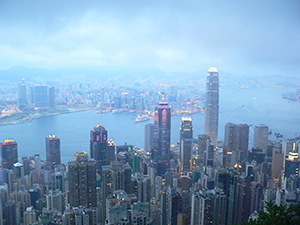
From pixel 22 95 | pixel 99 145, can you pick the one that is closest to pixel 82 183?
pixel 99 145

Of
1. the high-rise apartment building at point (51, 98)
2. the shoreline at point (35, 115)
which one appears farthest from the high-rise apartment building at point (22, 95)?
the high-rise apartment building at point (51, 98)

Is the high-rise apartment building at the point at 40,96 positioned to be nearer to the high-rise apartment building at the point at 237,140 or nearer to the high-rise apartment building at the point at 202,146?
the high-rise apartment building at the point at 202,146

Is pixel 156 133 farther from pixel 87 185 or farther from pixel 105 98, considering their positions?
pixel 105 98

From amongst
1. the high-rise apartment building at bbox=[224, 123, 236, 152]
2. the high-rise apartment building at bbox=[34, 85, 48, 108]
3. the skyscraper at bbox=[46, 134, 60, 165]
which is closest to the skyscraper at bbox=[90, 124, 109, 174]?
the skyscraper at bbox=[46, 134, 60, 165]

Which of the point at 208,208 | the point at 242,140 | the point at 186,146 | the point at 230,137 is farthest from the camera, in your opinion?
the point at 230,137

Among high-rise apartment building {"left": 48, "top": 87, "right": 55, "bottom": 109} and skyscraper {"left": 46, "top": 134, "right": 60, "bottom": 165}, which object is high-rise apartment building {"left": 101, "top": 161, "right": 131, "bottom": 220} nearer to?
skyscraper {"left": 46, "top": 134, "right": 60, "bottom": 165}

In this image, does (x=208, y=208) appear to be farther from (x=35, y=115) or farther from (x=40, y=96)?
(x=40, y=96)

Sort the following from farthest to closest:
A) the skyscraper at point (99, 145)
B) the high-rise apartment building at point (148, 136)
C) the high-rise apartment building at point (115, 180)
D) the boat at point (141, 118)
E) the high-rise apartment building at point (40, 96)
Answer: the high-rise apartment building at point (40, 96), the boat at point (141, 118), the high-rise apartment building at point (148, 136), the skyscraper at point (99, 145), the high-rise apartment building at point (115, 180)
